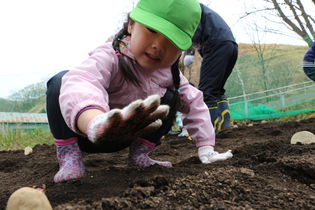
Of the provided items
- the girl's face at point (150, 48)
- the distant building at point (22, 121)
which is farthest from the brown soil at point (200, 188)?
the distant building at point (22, 121)

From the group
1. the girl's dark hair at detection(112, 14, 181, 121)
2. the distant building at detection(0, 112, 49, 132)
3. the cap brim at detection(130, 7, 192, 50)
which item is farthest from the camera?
the distant building at detection(0, 112, 49, 132)

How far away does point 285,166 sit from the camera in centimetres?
128

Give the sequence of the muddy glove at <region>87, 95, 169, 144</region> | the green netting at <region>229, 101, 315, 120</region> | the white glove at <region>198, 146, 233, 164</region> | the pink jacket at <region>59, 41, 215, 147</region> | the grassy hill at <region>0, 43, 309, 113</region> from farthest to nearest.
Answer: the grassy hill at <region>0, 43, 309, 113</region> < the green netting at <region>229, 101, 315, 120</region> < the white glove at <region>198, 146, 233, 164</region> < the pink jacket at <region>59, 41, 215, 147</region> < the muddy glove at <region>87, 95, 169, 144</region>

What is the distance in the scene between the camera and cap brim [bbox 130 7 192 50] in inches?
51.1

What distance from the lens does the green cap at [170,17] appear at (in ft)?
4.31

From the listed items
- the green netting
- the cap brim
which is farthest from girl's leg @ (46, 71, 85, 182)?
the green netting

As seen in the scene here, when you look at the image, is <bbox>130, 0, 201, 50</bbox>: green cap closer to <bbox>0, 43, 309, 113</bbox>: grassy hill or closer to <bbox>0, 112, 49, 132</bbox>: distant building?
<bbox>0, 112, 49, 132</bbox>: distant building

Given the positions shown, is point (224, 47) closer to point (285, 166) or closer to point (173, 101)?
point (173, 101)

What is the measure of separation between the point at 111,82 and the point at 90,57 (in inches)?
7.0

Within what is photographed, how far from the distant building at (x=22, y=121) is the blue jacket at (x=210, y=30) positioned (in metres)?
3.45

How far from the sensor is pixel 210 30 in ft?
11.0

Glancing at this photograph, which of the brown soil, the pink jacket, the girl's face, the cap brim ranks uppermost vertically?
the cap brim

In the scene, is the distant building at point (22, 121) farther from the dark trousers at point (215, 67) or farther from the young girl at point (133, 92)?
the young girl at point (133, 92)

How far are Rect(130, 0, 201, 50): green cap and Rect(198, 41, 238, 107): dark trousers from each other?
6.52ft
